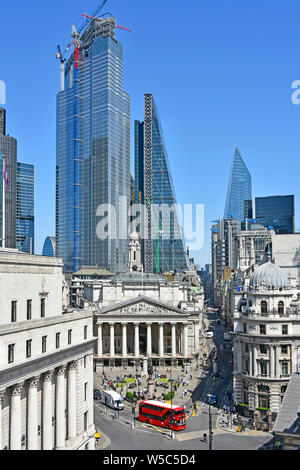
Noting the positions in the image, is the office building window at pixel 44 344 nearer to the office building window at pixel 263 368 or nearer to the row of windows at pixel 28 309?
the row of windows at pixel 28 309

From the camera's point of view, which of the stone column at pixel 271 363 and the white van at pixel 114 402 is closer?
the stone column at pixel 271 363

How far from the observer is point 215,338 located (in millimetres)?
157750

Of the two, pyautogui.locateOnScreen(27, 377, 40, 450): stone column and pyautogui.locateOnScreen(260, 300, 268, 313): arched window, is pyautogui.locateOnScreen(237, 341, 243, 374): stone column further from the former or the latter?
pyautogui.locateOnScreen(27, 377, 40, 450): stone column

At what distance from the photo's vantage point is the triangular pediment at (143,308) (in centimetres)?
12038

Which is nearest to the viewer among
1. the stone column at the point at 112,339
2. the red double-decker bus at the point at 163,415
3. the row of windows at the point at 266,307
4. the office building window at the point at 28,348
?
the office building window at the point at 28,348

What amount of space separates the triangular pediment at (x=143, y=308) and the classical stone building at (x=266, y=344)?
46480 mm

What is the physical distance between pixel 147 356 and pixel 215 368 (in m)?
21.4

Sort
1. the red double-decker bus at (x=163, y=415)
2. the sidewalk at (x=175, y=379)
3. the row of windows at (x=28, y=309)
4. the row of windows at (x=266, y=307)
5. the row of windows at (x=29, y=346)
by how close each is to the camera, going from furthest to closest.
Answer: the sidewalk at (x=175, y=379) → the row of windows at (x=266, y=307) → the red double-decker bus at (x=163, y=415) → the row of windows at (x=28, y=309) → the row of windows at (x=29, y=346)

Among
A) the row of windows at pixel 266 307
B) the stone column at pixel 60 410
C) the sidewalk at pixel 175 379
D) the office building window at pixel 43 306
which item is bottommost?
the sidewalk at pixel 175 379

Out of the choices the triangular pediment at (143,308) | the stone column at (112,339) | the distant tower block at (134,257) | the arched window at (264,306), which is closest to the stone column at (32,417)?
the arched window at (264,306)

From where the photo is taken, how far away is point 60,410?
52.0 m

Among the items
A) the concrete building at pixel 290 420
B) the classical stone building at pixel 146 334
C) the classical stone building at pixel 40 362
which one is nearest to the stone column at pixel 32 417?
the classical stone building at pixel 40 362

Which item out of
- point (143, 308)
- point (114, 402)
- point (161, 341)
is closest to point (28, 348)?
point (114, 402)

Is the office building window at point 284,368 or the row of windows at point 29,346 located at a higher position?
the row of windows at point 29,346
